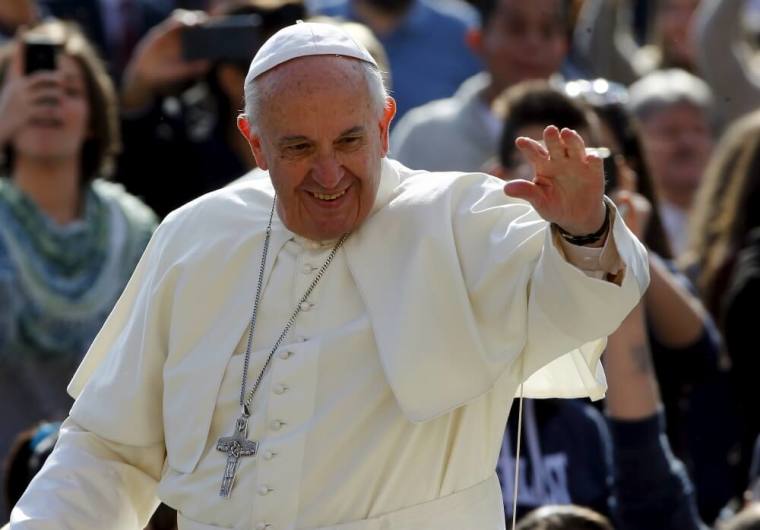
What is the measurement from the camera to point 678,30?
10312 millimetres

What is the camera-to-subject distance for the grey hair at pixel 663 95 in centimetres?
852

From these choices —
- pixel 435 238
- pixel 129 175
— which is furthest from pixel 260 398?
pixel 129 175

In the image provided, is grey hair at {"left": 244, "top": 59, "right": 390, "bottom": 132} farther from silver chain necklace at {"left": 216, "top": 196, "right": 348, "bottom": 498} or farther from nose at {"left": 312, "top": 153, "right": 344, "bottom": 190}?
silver chain necklace at {"left": 216, "top": 196, "right": 348, "bottom": 498}

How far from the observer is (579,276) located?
12.8ft

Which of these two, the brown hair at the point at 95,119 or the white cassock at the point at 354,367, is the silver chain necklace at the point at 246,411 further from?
the brown hair at the point at 95,119

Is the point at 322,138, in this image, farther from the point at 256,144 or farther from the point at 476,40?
the point at 476,40

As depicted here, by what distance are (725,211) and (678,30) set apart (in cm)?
313

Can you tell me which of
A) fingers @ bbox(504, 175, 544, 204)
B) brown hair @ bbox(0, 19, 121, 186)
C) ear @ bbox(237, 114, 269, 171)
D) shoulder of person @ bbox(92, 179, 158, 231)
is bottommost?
shoulder of person @ bbox(92, 179, 158, 231)

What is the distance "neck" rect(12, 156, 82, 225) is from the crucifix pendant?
2715 millimetres

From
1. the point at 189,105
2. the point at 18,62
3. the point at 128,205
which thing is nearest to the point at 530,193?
the point at 128,205

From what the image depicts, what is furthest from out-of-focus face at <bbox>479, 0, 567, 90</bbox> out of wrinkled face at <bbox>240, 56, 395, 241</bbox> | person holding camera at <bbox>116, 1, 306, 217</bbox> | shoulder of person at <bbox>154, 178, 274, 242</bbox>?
wrinkled face at <bbox>240, 56, 395, 241</bbox>

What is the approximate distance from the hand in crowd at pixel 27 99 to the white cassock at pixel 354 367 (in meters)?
2.41

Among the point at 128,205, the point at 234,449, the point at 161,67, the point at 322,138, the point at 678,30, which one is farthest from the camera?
the point at 678,30

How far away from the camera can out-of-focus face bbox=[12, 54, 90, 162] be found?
6.87 meters
